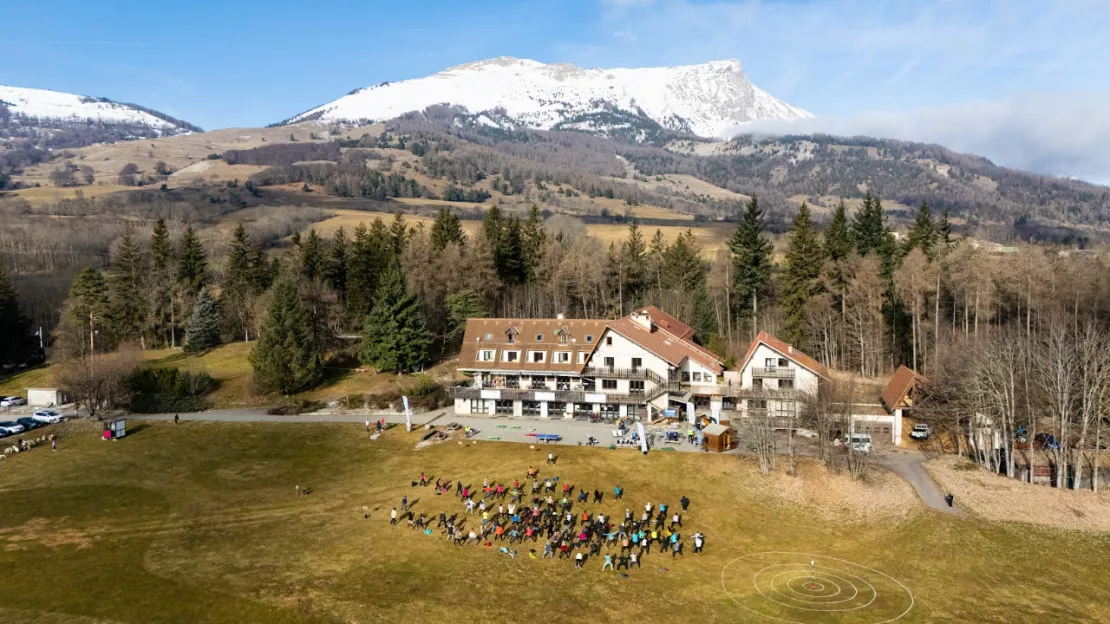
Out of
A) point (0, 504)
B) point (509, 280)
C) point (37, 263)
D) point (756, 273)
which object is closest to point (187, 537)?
point (0, 504)

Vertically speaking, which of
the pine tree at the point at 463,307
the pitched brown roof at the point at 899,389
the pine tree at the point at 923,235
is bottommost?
the pitched brown roof at the point at 899,389

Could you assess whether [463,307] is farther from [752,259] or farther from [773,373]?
[773,373]

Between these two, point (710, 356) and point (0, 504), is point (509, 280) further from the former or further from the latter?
point (0, 504)

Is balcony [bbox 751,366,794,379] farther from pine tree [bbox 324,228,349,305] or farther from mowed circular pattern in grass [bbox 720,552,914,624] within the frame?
pine tree [bbox 324,228,349,305]

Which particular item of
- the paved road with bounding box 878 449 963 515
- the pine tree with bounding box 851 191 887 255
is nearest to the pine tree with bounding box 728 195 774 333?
the pine tree with bounding box 851 191 887 255

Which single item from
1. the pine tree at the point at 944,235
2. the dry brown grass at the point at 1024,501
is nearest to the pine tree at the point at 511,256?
the pine tree at the point at 944,235

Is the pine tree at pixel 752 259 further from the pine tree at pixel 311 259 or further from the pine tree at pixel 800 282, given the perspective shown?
the pine tree at pixel 311 259
